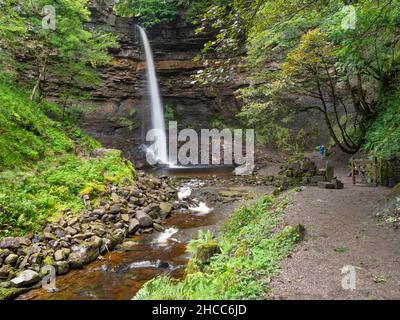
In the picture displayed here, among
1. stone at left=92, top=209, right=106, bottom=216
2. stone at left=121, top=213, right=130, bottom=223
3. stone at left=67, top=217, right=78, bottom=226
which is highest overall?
stone at left=92, top=209, right=106, bottom=216

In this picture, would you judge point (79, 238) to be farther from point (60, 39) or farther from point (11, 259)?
point (60, 39)

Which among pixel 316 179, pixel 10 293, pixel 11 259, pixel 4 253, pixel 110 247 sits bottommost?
pixel 10 293

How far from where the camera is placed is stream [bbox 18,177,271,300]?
686cm

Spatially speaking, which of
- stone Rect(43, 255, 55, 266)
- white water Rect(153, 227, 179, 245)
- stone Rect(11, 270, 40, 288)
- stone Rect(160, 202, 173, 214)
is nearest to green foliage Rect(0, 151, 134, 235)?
stone Rect(43, 255, 55, 266)

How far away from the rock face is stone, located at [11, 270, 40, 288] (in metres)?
18.9

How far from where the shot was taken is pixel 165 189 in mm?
16016

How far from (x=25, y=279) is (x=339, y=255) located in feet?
21.3

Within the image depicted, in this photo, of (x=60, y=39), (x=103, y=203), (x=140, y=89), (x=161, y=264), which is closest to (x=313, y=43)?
(x=161, y=264)

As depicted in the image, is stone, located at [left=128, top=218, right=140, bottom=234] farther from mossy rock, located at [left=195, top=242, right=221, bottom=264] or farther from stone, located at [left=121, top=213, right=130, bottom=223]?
mossy rock, located at [left=195, top=242, right=221, bottom=264]

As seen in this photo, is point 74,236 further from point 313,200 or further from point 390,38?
point 390,38

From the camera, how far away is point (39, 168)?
40.5ft
